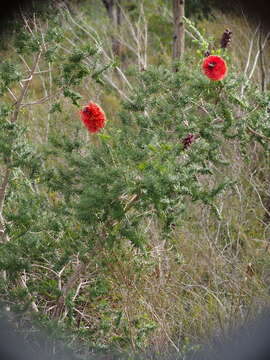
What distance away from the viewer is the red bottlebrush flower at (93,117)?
3.21m

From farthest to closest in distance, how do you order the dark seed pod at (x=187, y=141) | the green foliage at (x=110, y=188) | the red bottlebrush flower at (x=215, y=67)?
the red bottlebrush flower at (x=215, y=67), the dark seed pod at (x=187, y=141), the green foliage at (x=110, y=188)

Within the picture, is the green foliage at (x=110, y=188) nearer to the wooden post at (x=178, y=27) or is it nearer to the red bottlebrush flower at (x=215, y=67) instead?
the red bottlebrush flower at (x=215, y=67)

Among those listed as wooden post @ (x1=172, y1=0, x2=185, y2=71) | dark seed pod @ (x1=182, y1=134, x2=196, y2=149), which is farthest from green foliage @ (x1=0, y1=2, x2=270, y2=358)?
wooden post @ (x1=172, y1=0, x2=185, y2=71)

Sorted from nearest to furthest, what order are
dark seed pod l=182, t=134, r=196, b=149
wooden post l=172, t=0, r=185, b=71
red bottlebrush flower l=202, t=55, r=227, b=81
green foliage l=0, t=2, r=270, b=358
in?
green foliage l=0, t=2, r=270, b=358 < dark seed pod l=182, t=134, r=196, b=149 < red bottlebrush flower l=202, t=55, r=227, b=81 < wooden post l=172, t=0, r=185, b=71

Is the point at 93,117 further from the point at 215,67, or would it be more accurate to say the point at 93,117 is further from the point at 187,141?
the point at 215,67

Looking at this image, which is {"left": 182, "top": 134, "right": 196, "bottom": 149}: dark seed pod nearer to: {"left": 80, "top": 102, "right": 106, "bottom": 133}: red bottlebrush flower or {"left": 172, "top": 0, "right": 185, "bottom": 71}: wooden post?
{"left": 80, "top": 102, "right": 106, "bottom": 133}: red bottlebrush flower

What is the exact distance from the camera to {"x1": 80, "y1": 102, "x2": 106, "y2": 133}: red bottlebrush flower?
3213 mm

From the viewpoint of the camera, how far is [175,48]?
524 centimetres

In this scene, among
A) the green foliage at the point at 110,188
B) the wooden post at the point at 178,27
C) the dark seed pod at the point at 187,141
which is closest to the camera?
the green foliage at the point at 110,188

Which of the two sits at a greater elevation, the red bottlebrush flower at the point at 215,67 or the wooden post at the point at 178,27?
the red bottlebrush flower at the point at 215,67

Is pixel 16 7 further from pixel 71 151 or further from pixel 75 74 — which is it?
pixel 71 151

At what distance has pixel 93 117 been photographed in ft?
10.6

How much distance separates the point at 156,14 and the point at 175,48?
12.9ft

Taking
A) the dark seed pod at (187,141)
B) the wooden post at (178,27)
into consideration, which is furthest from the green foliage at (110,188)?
the wooden post at (178,27)
